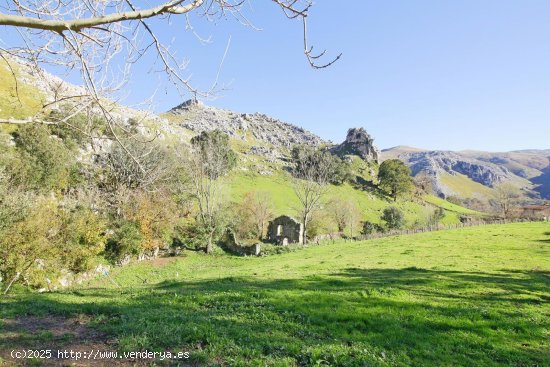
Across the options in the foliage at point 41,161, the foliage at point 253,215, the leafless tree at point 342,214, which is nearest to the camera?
the foliage at point 41,161

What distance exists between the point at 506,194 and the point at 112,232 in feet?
313

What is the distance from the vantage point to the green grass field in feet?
26.3

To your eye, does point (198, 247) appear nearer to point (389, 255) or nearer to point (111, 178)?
point (111, 178)

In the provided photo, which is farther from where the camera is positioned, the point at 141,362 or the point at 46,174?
the point at 46,174

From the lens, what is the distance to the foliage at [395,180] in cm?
10725

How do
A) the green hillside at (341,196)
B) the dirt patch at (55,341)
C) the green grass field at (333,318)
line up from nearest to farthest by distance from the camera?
the dirt patch at (55,341) < the green grass field at (333,318) < the green hillside at (341,196)

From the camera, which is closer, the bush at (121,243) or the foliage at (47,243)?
the foliage at (47,243)

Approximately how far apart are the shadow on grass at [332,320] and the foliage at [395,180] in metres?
93.7

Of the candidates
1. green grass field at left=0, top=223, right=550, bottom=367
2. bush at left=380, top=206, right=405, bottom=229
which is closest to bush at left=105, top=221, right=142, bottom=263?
green grass field at left=0, top=223, right=550, bottom=367

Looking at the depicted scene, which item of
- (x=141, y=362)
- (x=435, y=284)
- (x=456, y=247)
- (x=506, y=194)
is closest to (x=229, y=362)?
(x=141, y=362)

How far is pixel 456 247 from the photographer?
104 feet

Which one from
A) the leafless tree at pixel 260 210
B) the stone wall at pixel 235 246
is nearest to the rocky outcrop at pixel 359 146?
the leafless tree at pixel 260 210

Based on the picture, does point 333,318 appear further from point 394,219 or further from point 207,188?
point 394,219

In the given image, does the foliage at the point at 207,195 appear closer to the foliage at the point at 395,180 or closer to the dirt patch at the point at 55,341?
the dirt patch at the point at 55,341
